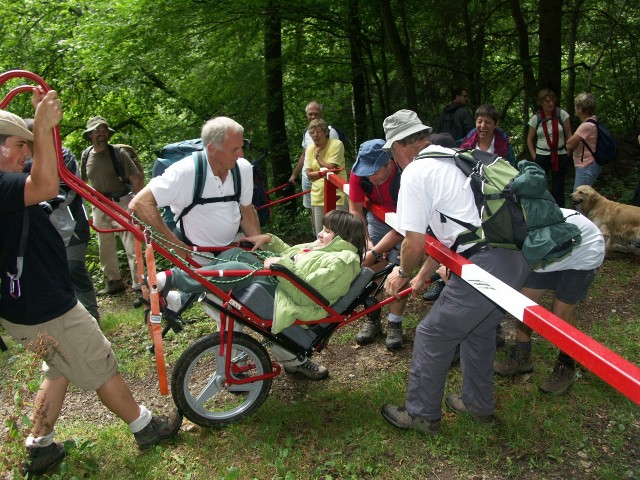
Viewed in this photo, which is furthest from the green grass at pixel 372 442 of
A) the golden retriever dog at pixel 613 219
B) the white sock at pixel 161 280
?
the golden retriever dog at pixel 613 219

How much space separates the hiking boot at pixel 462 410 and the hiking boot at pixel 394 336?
89 centimetres

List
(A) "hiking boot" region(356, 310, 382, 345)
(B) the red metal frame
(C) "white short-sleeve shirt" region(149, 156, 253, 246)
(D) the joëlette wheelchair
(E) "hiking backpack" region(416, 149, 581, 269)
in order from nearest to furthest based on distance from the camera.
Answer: (B) the red metal frame < (E) "hiking backpack" region(416, 149, 581, 269) < (D) the joëlette wheelchair < (C) "white short-sleeve shirt" region(149, 156, 253, 246) < (A) "hiking boot" region(356, 310, 382, 345)

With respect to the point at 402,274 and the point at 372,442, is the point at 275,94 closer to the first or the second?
the point at 402,274

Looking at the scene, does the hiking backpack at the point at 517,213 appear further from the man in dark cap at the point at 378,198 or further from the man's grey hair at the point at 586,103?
the man's grey hair at the point at 586,103

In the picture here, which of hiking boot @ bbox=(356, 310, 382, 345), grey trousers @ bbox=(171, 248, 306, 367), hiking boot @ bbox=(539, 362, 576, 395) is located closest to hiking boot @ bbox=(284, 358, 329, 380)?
grey trousers @ bbox=(171, 248, 306, 367)

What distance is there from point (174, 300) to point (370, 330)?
1.96m

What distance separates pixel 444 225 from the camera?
10.2 ft

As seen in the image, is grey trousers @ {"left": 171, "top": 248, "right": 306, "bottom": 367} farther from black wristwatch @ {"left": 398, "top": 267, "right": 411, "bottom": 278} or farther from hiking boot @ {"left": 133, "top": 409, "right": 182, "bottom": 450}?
black wristwatch @ {"left": 398, "top": 267, "right": 411, "bottom": 278}

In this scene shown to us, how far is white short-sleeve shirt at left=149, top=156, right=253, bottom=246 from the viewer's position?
3666mm

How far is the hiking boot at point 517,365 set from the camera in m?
4.05

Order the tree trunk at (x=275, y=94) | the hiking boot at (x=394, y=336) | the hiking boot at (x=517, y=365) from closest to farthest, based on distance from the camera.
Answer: the hiking boot at (x=517, y=365), the hiking boot at (x=394, y=336), the tree trunk at (x=275, y=94)

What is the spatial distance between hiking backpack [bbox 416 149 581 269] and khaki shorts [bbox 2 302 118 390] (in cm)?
218

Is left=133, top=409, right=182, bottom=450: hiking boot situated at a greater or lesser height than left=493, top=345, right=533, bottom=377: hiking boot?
greater

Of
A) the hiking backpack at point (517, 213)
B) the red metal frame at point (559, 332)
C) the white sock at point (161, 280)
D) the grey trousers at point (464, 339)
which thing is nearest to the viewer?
the red metal frame at point (559, 332)
